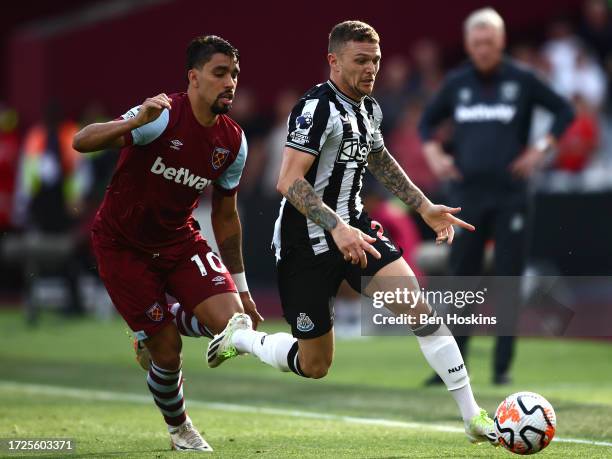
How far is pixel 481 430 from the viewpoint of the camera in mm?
6949

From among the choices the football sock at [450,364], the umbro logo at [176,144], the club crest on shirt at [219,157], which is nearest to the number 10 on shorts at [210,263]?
the club crest on shirt at [219,157]

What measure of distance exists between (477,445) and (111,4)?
815 inches

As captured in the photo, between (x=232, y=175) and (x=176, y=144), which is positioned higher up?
(x=176, y=144)

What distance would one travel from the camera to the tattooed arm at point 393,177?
7641 mm

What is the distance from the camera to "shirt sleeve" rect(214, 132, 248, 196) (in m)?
7.57

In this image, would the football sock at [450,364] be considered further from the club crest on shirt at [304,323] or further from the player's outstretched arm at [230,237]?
the player's outstretched arm at [230,237]

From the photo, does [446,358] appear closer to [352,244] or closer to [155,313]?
[352,244]

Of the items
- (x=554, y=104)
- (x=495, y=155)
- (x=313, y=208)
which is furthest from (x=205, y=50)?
(x=554, y=104)

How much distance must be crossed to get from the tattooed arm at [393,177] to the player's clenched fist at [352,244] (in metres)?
1.00

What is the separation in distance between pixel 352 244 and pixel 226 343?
1.00 metres

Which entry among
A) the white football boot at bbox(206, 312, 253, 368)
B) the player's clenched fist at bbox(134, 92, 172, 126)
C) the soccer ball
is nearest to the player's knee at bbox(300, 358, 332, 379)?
the white football boot at bbox(206, 312, 253, 368)

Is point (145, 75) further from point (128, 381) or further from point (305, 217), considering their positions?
point (305, 217)

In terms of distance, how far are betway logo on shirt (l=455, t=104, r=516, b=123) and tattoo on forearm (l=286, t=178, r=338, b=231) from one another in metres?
4.26

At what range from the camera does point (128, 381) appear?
1138 cm
